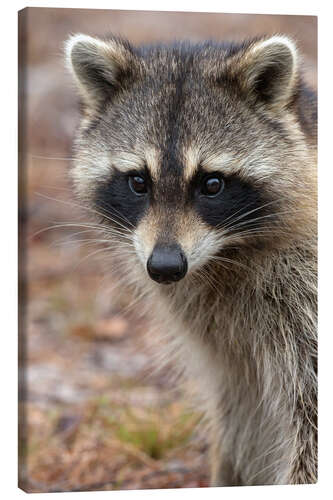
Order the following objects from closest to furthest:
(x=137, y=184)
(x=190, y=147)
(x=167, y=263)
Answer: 1. (x=167, y=263)
2. (x=190, y=147)
3. (x=137, y=184)

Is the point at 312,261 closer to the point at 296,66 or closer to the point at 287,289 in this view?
the point at 287,289

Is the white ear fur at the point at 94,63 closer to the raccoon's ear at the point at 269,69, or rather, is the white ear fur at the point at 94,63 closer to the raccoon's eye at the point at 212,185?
the raccoon's ear at the point at 269,69

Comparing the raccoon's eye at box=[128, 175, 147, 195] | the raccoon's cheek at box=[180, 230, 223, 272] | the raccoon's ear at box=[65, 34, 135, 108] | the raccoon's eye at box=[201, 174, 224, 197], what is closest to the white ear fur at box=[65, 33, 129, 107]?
the raccoon's ear at box=[65, 34, 135, 108]

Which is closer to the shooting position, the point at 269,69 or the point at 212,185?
the point at 212,185

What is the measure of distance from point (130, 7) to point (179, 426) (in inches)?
114

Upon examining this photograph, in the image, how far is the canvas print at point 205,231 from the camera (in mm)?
4172

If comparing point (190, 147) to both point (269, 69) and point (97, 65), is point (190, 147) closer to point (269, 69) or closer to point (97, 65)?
point (269, 69)

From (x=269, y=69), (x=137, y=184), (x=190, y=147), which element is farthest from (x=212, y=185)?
(x=269, y=69)

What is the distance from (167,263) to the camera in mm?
3893

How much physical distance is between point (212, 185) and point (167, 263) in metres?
0.51

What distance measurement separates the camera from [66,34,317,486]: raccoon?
13.6ft

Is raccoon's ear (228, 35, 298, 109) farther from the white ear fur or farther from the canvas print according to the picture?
the white ear fur

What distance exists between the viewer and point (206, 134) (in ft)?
13.7

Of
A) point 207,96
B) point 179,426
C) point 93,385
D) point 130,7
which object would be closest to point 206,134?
point 207,96
